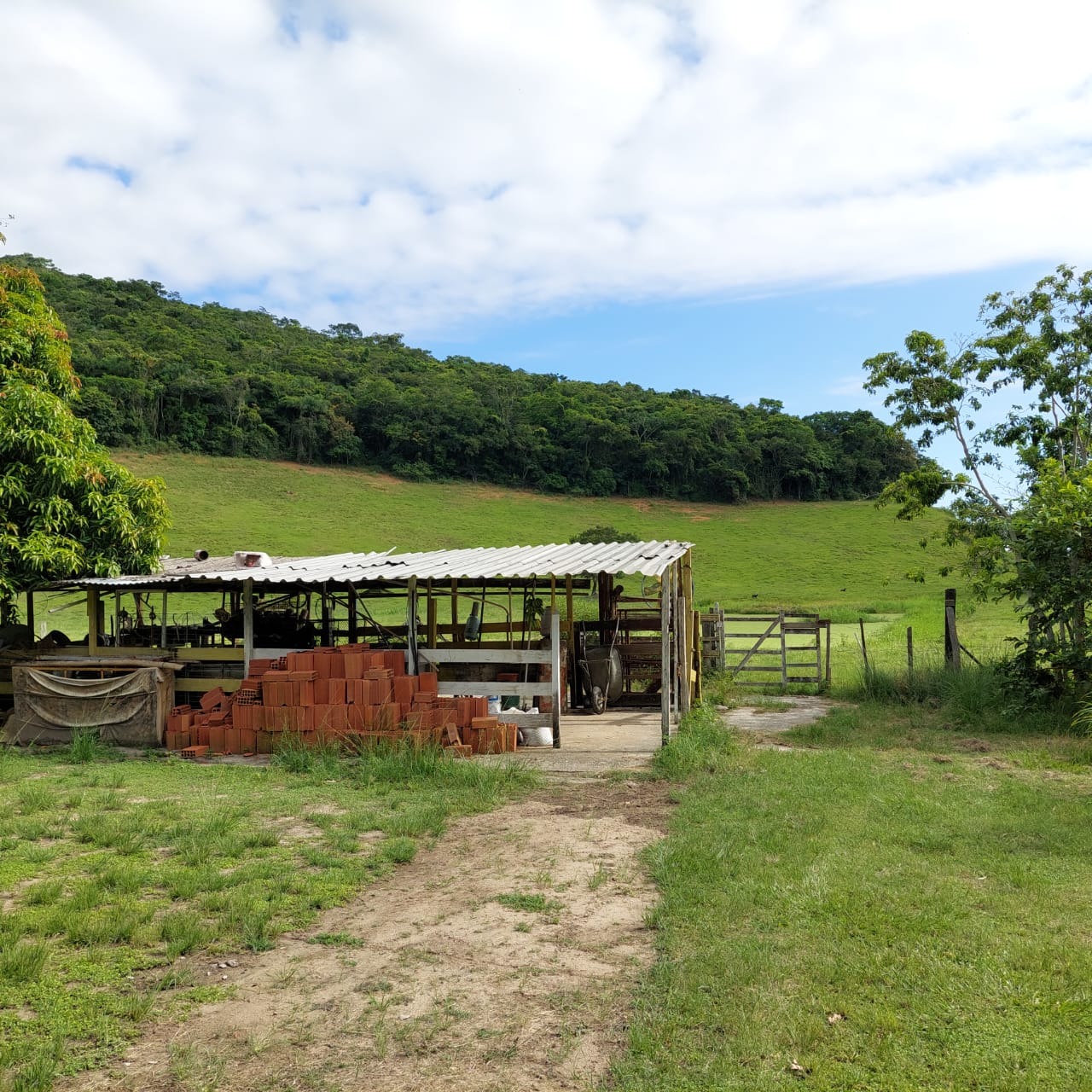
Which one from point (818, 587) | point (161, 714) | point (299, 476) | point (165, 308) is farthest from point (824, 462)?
point (161, 714)

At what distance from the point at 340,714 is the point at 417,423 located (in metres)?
68.4

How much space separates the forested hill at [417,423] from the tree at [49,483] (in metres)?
56.3

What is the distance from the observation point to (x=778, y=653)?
22812 mm

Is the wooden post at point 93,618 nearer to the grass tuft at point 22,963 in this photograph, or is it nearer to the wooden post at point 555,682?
the wooden post at point 555,682

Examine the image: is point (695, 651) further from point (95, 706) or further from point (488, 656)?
point (95, 706)

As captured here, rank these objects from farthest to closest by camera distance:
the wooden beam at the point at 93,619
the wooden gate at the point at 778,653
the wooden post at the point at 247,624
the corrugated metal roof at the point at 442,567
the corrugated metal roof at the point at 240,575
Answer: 1. the wooden gate at the point at 778,653
2. the wooden beam at the point at 93,619
3. the wooden post at the point at 247,624
4. the corrugated metal roof at the point at 240,575
5. the corrugated metal roof at the point at 442,567

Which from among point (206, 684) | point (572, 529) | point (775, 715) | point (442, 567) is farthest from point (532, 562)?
point (572, 529)

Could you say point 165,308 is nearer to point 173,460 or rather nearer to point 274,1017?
point 173,460

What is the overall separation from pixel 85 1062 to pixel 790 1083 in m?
2.76

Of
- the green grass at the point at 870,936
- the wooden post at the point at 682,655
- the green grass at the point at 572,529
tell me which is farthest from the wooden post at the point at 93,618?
the green grass at the point at 572,529

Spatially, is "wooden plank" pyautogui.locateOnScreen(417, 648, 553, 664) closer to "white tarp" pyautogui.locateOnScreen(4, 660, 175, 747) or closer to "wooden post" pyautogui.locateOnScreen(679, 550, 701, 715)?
"wooden post" pyautogui.locateOnScreen(679, 550, 701, 715)

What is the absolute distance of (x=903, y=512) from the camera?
18938mm

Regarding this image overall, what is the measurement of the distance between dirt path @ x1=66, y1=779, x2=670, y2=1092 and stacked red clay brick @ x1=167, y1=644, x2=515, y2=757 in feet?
12.9

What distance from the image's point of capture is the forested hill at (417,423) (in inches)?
2751
